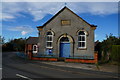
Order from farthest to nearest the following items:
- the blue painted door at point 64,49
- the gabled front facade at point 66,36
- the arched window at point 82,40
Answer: the blue painted door at point 64,49 < the arched window at point 82,40 < the gabled front facade at point 66,36

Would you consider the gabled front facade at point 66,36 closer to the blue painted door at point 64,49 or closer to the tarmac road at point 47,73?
the blue painted door at point 64,49

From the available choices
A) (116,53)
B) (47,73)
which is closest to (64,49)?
(116,53)

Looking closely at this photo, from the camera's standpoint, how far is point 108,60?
18.4 metres

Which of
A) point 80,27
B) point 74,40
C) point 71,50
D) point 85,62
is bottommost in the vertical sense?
point 85,62

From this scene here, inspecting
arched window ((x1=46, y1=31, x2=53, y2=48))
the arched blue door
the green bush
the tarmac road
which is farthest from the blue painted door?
the tarmac road

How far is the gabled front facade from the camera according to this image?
2025cm

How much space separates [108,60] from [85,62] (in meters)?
3.39

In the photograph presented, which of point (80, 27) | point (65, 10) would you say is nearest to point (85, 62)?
point (80, 27)

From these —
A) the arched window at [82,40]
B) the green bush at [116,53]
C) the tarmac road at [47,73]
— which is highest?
the arched window at [82,40]

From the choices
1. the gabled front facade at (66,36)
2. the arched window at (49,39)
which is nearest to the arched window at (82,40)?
the gabled front facade at (66,36)

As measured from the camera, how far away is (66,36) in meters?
20.9

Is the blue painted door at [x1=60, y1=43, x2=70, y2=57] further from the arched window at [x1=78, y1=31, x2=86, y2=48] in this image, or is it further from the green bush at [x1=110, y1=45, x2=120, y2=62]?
the green bush at [x1=110, y1=45, x2=120, y2=62]

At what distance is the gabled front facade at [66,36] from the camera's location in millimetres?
20250

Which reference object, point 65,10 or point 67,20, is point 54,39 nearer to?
point 67,20
